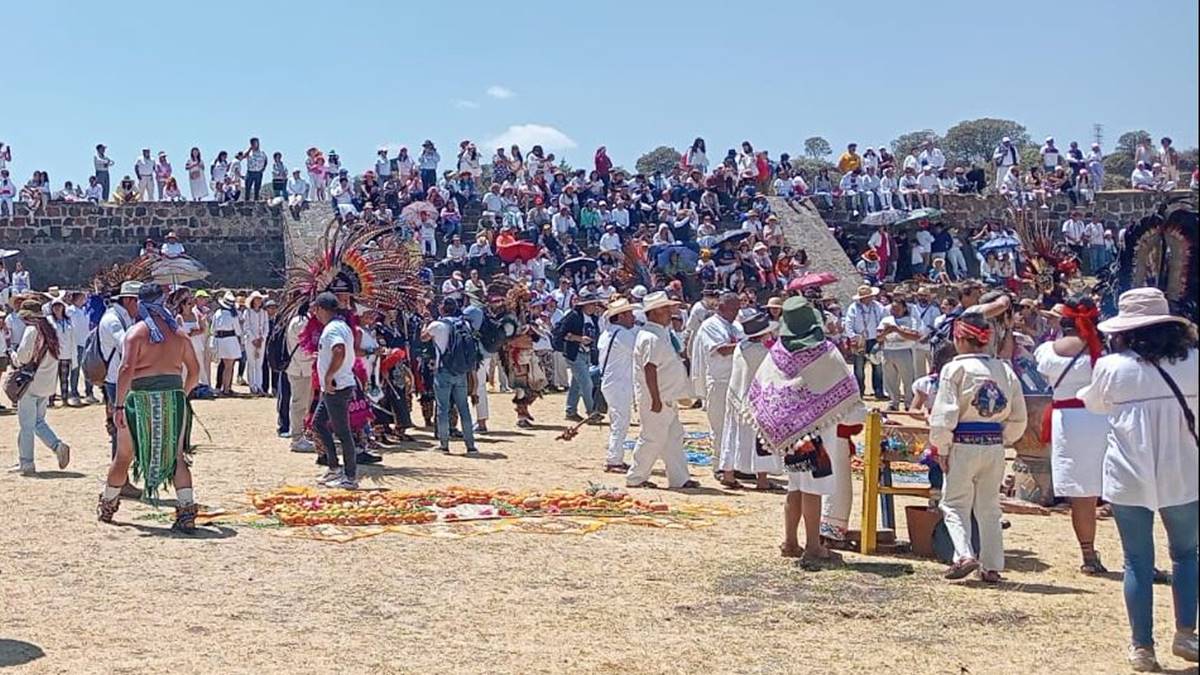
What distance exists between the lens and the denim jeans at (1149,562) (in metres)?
5.76

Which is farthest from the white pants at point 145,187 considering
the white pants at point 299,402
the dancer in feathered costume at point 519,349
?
the white pants at point 299,402

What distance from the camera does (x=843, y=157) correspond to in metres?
34.3

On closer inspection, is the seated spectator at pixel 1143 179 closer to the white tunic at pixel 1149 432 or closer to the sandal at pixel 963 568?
the sandal at pixel 963 568

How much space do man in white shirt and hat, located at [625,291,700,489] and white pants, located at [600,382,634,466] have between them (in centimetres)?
96

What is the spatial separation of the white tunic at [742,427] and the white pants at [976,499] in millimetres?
2901

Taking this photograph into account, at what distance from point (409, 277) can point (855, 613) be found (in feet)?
25.3

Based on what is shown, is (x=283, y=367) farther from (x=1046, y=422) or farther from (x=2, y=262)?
(x=2, y=262)

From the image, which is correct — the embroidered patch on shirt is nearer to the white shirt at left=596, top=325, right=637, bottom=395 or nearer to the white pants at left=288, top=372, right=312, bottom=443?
the white shirt at left=596, top=325, right=637, bottom=395

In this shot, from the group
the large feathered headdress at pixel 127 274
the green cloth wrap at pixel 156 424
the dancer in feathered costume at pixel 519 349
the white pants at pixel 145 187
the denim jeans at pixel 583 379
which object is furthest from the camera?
the white pants at pixel 145 187

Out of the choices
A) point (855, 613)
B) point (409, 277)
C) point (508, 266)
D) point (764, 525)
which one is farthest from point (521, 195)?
point (855, 613)

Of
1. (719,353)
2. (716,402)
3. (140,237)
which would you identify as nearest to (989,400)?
(719,353)

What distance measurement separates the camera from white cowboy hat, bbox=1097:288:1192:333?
5.70 meters

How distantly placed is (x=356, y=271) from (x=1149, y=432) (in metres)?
8.40

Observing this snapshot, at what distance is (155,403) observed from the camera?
360 inches
